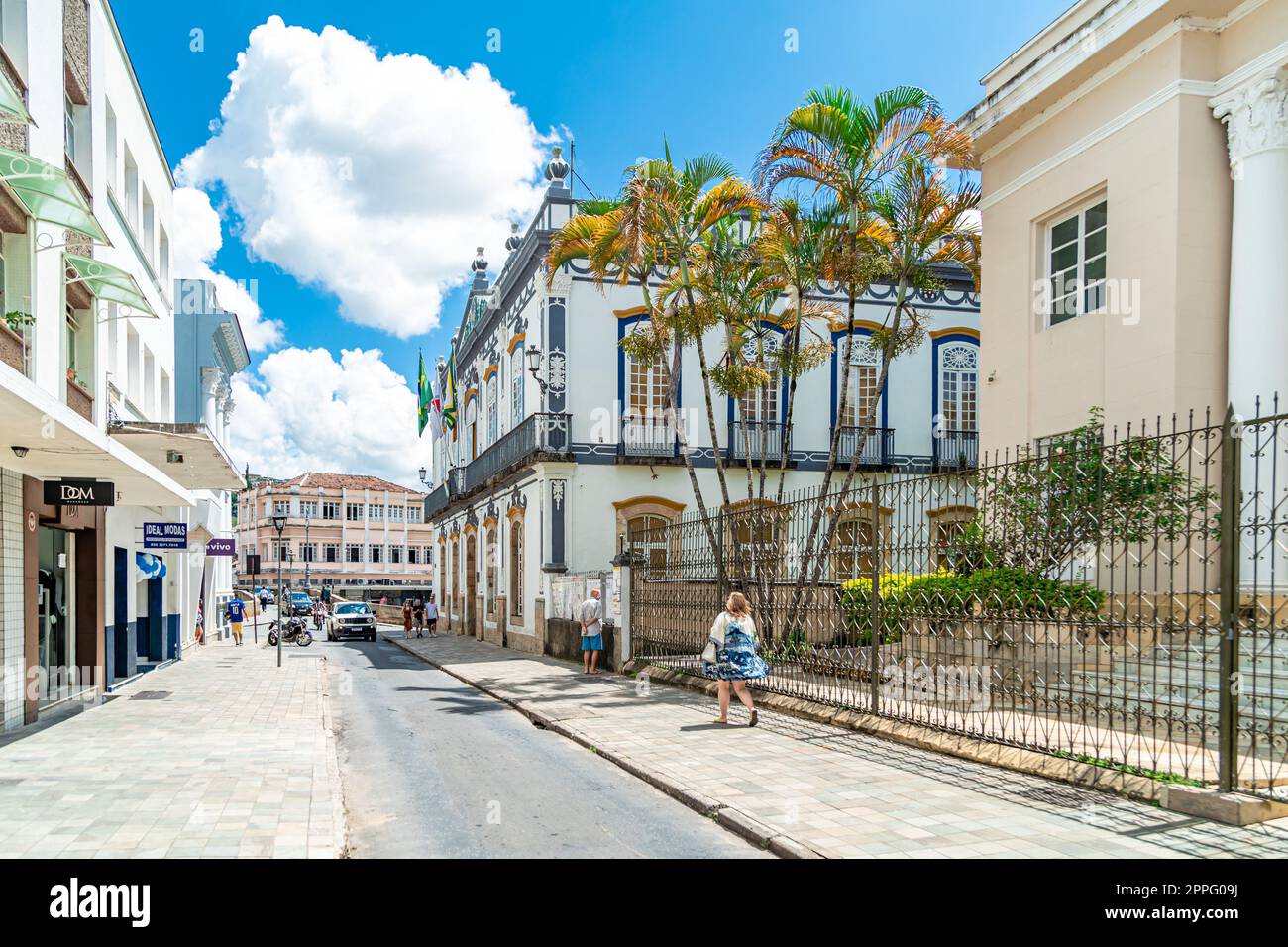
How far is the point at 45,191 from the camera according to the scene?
9766mm

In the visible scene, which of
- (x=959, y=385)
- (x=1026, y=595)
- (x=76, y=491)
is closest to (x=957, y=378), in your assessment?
(x=959, y=385)

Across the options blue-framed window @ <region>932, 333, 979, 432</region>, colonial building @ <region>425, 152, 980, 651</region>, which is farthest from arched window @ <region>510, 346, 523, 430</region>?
blue-framed window @ <region>932, 333, 979, 432</region>

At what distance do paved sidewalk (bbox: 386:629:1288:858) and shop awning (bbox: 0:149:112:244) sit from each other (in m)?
7.59

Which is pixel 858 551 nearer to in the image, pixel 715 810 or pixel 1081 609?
pixel 1081 609

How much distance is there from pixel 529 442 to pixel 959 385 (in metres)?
11.7

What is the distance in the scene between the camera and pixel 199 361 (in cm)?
3059

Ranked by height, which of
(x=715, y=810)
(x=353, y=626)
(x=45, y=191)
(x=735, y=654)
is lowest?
(x=353, y=626)

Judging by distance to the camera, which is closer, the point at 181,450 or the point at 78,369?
the point at 78,369

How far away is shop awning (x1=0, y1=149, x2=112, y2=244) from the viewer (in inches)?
360

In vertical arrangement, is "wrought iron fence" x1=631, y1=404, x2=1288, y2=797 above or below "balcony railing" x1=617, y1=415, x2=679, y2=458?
below

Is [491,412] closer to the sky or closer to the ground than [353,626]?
closer to the sky

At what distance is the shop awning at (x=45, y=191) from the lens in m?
9.16

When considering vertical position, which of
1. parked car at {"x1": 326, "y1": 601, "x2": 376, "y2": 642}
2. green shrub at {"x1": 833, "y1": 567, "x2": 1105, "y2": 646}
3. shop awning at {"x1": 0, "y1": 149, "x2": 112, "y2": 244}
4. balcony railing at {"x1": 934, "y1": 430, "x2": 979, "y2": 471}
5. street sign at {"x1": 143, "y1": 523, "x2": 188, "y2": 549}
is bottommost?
parked car at {"x1": 326, "y1": 601, "x2": 376, "y2": 642}

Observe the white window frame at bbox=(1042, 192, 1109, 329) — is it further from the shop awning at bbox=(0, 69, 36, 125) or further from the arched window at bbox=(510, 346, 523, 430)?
the arched window at bbox=(510, 346, 523, 430)
